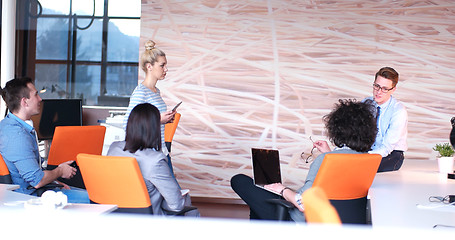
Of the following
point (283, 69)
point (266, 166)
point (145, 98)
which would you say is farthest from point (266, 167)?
point (283, 69)

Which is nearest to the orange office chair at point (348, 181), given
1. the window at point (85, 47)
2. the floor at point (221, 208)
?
the floor at point (221, 208)

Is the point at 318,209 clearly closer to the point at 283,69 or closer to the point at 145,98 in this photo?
the point at 145,98

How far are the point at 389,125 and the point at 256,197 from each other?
3.60 ft

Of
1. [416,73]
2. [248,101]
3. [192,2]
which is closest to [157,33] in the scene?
[192,2]

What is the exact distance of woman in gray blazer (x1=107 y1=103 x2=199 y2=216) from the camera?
335cm

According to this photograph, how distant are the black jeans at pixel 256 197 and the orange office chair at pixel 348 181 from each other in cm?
48

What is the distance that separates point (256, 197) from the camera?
3.92 metres

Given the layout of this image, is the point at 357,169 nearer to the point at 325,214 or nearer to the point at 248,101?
the point at 325,214

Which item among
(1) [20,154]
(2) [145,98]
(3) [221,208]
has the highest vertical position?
(2) [145,98]

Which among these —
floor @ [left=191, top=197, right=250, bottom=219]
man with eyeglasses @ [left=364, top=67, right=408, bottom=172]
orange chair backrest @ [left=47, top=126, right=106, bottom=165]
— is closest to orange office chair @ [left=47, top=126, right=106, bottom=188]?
orange chair backrest @ [left=47, top=126, right=106, bottom=165]

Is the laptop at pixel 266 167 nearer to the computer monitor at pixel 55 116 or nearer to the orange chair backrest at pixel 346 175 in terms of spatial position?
the orange chair backrest at pixel 346 175

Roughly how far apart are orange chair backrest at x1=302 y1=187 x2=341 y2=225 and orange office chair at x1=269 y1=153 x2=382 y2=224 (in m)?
1.46

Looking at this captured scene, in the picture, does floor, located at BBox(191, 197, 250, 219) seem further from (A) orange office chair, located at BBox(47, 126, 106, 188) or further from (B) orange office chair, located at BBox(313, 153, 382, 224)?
(B) orange office chair, located at BBox(313, 153, 382, 224)

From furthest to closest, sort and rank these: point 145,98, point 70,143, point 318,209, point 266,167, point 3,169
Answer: point 70,143
point 145,98
point 266,167
point 3,169
point 318,209
